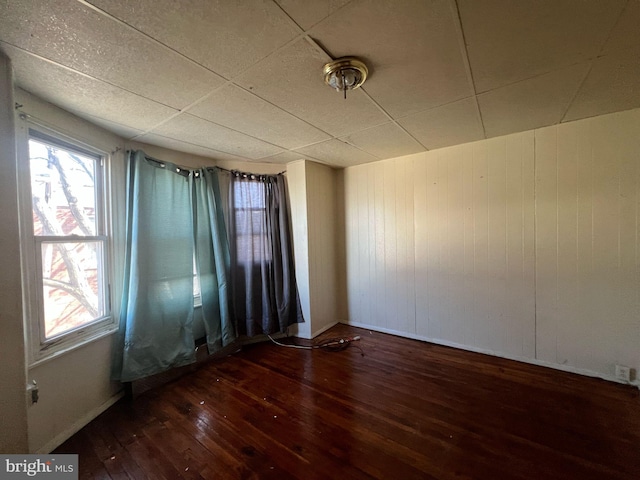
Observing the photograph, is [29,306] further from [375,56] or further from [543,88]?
[543,88]

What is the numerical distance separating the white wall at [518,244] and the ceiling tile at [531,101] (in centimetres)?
29

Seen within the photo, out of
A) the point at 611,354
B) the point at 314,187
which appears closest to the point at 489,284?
the point at 611,354

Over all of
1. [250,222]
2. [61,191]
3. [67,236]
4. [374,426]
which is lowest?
[374,426]

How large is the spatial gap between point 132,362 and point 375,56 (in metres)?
2.87

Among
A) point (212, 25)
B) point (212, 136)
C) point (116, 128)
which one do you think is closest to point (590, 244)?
point (212, 25)

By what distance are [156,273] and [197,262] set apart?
0.44m

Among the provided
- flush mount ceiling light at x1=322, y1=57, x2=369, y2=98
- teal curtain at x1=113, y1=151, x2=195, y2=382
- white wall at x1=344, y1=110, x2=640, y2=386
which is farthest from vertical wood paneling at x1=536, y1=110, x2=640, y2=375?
teal curtain at x1=113, y1=151, x2=195, y2=382

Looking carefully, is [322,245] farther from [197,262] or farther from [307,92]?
[307,92]

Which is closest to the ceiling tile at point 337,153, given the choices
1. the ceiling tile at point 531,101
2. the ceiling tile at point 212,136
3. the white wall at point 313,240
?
the white wall at point 313,240

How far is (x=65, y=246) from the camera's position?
1.78m

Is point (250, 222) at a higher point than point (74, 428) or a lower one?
higher

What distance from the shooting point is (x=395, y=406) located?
192 centimetres

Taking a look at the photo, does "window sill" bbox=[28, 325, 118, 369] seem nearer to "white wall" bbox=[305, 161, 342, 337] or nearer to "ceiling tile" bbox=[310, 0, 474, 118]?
"white wall" bbox=[305, 161, 342, 337]

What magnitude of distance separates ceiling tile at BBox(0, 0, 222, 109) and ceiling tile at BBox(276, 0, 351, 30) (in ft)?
2.02
